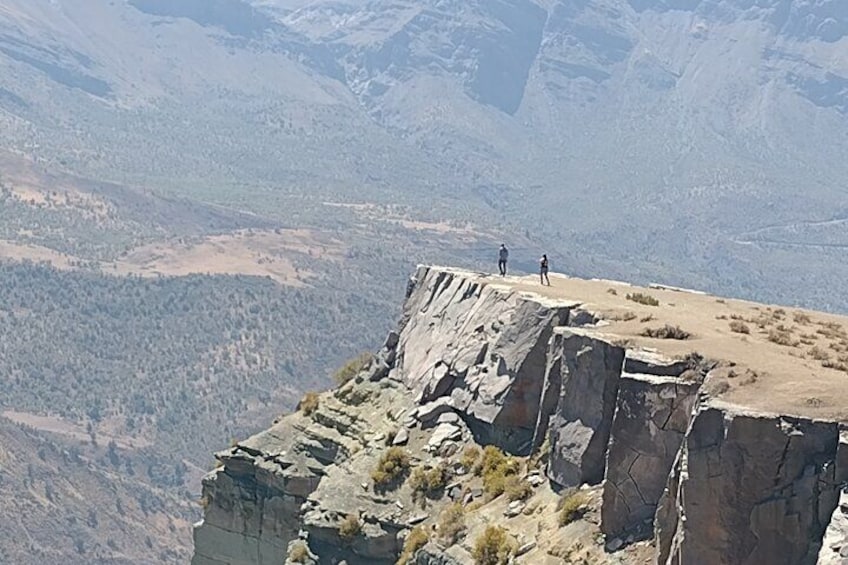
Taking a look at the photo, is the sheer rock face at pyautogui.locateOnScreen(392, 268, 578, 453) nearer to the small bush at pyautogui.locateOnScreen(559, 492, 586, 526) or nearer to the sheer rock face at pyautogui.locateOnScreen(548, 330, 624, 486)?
the sheer rock face at pyautogui.locateOnScreen(548, 330, 624, 486)

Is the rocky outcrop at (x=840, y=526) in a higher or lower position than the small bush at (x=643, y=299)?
higher

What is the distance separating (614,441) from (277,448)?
17.1 meters

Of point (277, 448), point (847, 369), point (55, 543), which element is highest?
point (847, 369)

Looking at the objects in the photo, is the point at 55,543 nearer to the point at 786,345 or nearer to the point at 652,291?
the point at 652,291

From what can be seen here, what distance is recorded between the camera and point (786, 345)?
116 feet

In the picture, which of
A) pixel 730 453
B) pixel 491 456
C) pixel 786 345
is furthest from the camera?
pixel 491 456

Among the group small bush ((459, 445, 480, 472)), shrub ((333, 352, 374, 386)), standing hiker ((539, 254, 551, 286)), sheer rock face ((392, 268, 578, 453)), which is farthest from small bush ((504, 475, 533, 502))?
shrub ((333, 352, 374, 386))

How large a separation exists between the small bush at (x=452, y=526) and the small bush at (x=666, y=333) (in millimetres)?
5492

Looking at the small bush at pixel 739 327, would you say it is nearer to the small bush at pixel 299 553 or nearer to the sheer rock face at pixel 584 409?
the sheer rock face at pixel 584 409

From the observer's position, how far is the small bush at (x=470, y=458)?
129 feet

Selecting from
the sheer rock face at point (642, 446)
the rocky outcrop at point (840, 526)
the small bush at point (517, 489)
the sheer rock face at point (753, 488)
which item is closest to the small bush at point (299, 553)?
the small bush at point (517, 489)

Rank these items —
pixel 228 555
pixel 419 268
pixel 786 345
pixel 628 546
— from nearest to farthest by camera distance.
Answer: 1. pixel 628 546
2. pixel 786 345
3. pixel 228 555
4. pixel 419 268

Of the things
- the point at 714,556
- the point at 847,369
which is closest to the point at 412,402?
the point at 847,369

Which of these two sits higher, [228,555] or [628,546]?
[628,546]
